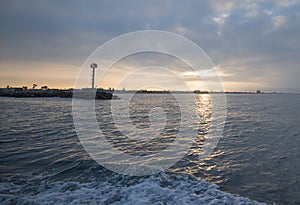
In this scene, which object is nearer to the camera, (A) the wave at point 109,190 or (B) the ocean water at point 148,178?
(A) the wave at point 109,190

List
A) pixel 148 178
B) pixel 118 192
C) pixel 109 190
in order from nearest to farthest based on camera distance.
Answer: pixel 118 192 < pixel 109 190 < pixel 148 178

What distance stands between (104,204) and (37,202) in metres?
1.85

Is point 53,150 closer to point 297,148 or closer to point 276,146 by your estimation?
point 276,146

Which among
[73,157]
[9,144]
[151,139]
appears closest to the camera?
[73,157]

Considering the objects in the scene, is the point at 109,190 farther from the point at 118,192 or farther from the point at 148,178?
the point at 148,178

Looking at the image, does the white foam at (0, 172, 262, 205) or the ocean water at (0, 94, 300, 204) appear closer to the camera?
the white foam at (0, 172, 262, 205)

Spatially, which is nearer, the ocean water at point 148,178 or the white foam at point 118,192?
the white foam at point 118,192

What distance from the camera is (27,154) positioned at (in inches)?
379

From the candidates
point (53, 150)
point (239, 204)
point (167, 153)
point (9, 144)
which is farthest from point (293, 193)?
point (9, 144)

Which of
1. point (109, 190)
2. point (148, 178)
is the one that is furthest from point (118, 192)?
point (148, 178)

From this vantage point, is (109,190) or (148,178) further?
(148,178)

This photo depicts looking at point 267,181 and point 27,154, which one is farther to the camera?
point 27,154

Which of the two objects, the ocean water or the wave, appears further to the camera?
the ocean water

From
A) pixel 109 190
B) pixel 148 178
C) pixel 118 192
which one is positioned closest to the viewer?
pixel 118 192
